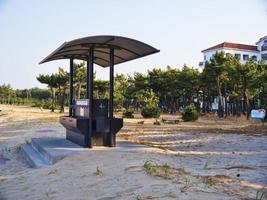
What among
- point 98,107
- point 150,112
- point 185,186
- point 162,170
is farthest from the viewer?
point 150,112

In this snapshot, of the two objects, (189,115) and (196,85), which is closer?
(189,115)

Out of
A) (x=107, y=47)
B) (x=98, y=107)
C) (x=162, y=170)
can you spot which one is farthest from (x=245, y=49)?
(x=162, y=170)

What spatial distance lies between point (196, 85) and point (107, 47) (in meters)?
33.7

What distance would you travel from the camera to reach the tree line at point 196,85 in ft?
114

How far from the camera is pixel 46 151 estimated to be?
383 inches

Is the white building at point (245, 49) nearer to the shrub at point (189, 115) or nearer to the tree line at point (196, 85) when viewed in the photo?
the tree line at point (196, 85)

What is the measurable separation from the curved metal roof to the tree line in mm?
19223

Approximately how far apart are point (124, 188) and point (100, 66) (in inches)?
329

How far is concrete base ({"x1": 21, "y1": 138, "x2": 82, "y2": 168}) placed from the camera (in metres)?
8.97

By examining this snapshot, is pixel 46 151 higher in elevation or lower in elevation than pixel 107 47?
lower

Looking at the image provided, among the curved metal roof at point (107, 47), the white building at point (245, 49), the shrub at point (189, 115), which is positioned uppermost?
the white building at point (245, 49)

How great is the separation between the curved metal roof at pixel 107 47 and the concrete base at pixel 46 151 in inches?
100

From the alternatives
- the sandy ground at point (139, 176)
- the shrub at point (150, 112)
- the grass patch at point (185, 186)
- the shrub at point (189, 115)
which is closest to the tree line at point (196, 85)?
the shrub at point (150, 112)

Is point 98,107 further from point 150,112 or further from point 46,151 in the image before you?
point 150,112
